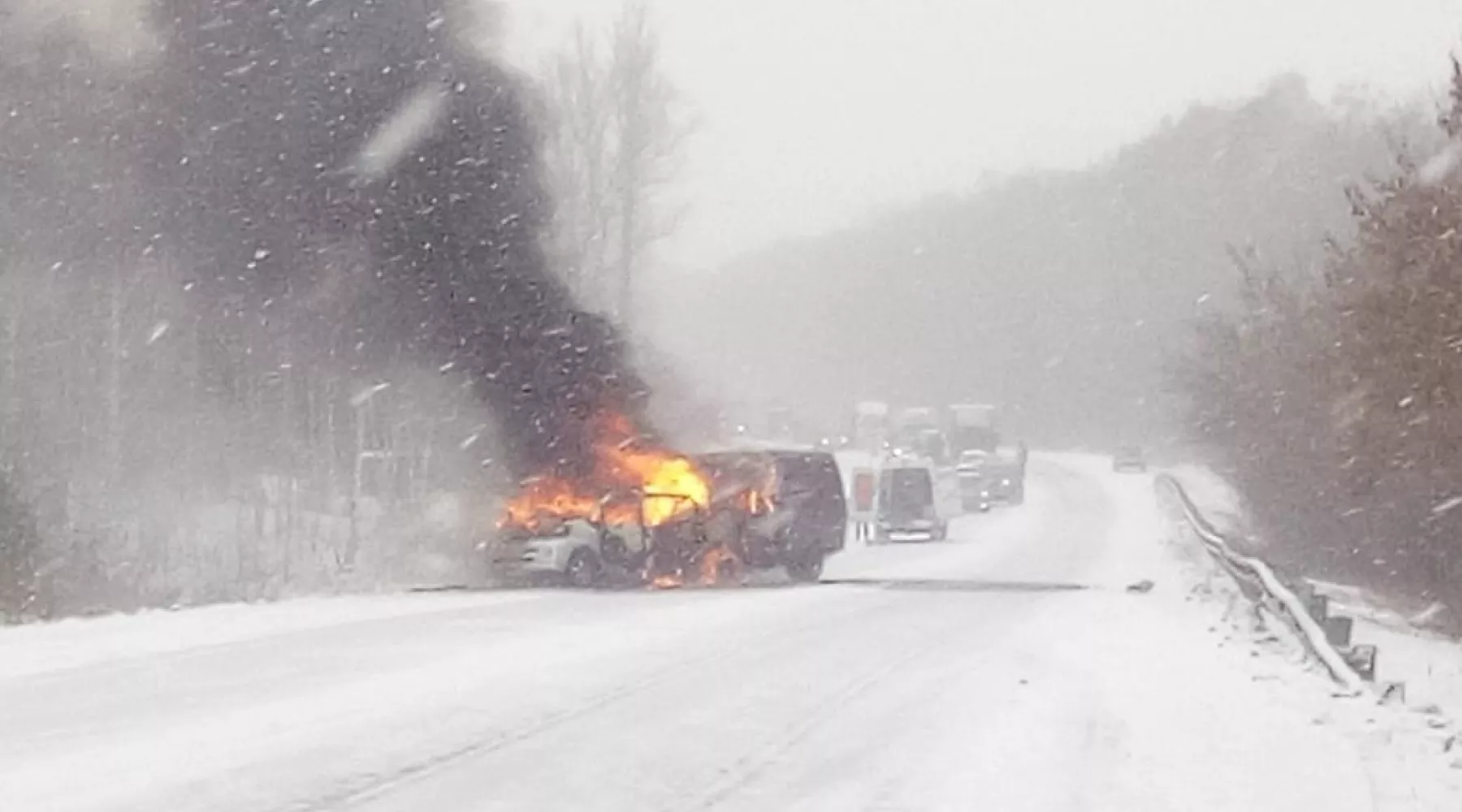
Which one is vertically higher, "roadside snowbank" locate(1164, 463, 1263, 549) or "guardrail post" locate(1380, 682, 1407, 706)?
"roadside snowbank" locate(1164, 463, 1263, 549)

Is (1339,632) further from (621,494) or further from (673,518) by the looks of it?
(621,494)

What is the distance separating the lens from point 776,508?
Answer: 118ft

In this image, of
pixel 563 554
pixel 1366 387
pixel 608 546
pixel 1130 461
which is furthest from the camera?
pixel 1130 461

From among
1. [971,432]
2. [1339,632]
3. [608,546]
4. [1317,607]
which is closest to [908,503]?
[608,546]

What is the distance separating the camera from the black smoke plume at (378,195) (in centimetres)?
3181

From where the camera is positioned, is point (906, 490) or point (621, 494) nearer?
point (621, 494)

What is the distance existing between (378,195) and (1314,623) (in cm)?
1987

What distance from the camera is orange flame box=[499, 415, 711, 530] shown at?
32.8 m

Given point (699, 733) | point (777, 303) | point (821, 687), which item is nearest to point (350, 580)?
point (821, 687)

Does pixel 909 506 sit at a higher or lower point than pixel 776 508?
higher

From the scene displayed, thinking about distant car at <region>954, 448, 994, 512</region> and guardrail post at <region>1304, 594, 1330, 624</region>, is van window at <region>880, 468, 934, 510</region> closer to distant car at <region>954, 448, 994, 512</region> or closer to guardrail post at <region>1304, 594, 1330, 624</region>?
distant car at <region>954, 448, 994, 512</region>

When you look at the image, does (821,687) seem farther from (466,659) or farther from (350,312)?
(350,312)

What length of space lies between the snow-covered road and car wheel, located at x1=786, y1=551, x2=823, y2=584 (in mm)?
8942

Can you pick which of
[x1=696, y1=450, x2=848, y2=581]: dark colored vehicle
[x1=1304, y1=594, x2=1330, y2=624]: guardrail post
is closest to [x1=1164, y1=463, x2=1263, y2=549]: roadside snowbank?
[x1=696, y1=450, x2=848, y2=581]: dark colored vehicle
